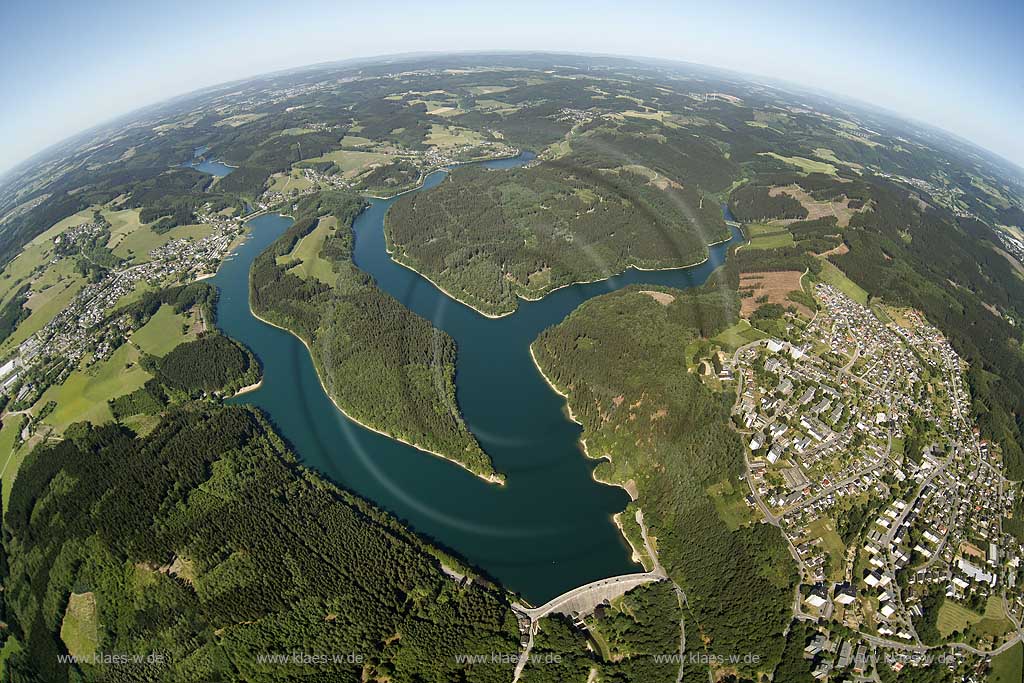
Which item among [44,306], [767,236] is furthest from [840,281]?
[44,306]

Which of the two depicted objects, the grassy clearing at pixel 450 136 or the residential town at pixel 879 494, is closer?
the residential town at pixel 879 494

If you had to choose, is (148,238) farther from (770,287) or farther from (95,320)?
(770,287)

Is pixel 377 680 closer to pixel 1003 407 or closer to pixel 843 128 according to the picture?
pixel 1003 407

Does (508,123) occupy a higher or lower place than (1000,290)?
higher

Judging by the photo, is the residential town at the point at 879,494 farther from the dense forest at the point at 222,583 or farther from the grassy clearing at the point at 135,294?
the grassy clearing at the point at 135,294

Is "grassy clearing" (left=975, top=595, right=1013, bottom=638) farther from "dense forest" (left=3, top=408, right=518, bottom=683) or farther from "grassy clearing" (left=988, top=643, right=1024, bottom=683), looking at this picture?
"dense forest" (left=3, top=408, right=518, bottom=683)

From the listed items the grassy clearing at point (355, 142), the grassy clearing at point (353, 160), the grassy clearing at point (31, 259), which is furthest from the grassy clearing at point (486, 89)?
the grassy clearing at point (31, 259)

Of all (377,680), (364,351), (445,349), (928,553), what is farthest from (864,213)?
(377,680)
